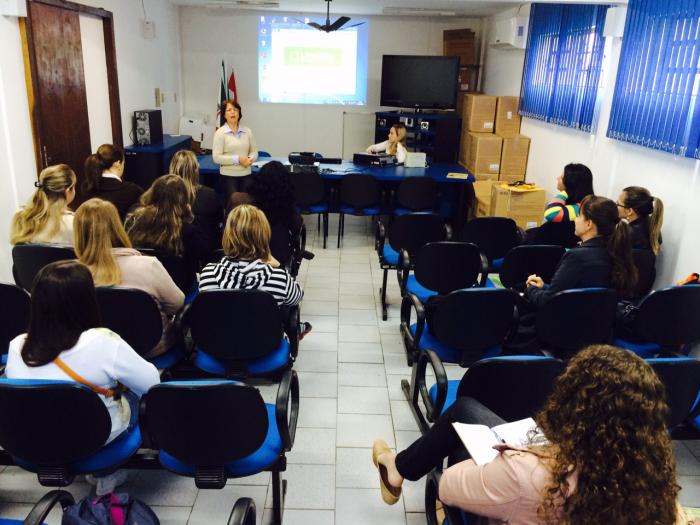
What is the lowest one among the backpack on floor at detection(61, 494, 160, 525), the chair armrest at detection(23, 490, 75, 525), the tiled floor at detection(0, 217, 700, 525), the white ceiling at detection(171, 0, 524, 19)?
the tiled floor at detection(0, 217, 700, 525)

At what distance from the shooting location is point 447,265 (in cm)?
364

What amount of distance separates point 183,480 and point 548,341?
78.1 inches

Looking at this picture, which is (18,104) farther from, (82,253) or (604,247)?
(604,247)

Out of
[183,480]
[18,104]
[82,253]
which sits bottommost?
[183,480]

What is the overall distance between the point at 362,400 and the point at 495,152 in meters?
4.62

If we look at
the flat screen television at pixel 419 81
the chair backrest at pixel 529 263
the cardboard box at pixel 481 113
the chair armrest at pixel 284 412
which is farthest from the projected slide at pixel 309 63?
the chair armrest at pixel 284 412

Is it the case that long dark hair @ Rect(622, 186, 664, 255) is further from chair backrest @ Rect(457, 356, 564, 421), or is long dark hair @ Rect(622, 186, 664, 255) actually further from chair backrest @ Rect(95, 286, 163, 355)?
chair backrest @ Rect(95, 286, 163, 355)

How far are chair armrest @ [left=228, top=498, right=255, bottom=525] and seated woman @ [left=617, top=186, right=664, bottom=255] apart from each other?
3132mm

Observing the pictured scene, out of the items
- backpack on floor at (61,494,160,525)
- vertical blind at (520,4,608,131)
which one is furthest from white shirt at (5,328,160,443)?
vertical blind at (520,4,608,131)

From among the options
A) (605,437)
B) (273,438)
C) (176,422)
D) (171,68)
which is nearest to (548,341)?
(273,438)

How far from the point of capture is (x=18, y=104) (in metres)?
4.45

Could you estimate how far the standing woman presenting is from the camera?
19.4ft

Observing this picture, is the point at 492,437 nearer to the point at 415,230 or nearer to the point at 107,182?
the point at 415,230

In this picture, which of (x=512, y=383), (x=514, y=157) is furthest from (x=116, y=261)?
(x=514, y=157)
